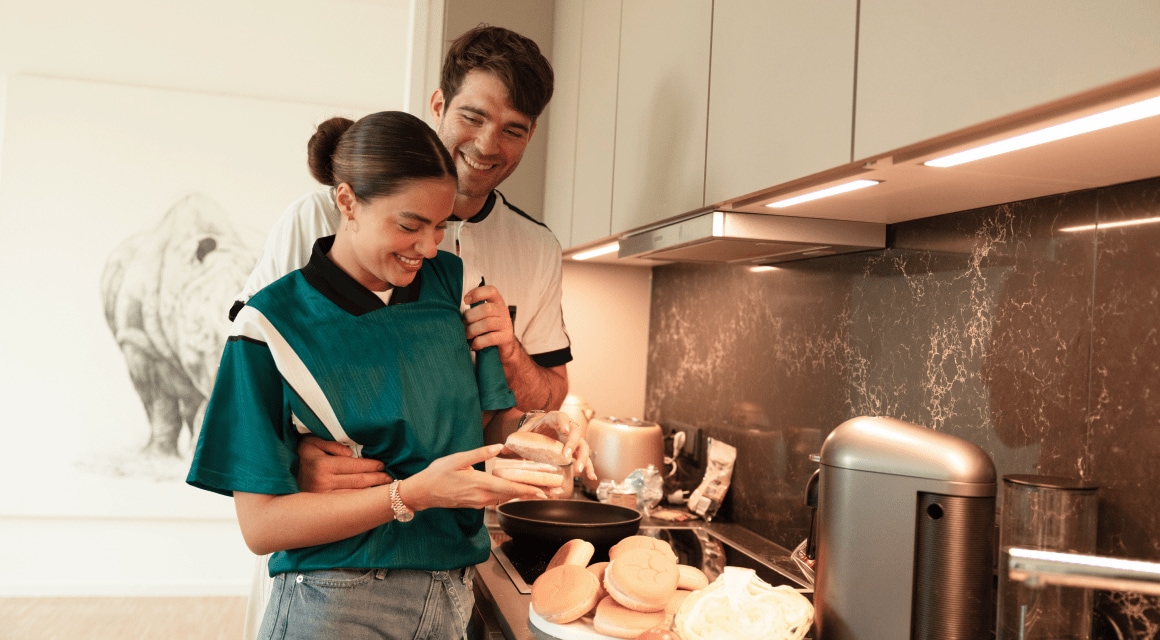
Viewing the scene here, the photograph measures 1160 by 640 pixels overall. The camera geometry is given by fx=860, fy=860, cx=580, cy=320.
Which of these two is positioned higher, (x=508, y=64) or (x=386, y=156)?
(x=508, y=64)

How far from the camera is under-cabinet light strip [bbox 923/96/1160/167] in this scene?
74cm

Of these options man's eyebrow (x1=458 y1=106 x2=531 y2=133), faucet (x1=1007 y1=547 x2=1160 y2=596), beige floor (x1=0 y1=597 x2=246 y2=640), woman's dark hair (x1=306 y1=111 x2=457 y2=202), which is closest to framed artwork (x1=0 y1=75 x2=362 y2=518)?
beige floor (x1=0 y1=597 x2=246 y2=640)

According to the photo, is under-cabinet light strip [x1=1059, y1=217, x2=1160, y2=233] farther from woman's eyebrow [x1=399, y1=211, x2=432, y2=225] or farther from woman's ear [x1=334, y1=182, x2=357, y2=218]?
Answer: woman's ear [x1=334, y1=182, x2=357, y2=218]

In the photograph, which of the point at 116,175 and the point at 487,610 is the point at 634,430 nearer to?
the point at 487,610

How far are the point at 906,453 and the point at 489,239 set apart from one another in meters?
1.02

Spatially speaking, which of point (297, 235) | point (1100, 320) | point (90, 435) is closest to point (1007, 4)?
point (1100, 320)

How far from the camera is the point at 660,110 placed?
164 cm

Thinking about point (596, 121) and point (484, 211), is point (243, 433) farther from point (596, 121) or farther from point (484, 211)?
point (596, 121)

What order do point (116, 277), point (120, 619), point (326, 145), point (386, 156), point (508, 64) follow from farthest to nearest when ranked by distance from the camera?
point (116, 277) < point (120, 619) < point (508, 64) < point (326, 145) < point (386, 156)

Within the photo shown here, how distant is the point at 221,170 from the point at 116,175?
42cm

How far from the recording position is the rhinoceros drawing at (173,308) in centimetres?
368

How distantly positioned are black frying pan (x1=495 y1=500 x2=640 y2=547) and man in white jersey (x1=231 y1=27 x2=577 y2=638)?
9.1 inches

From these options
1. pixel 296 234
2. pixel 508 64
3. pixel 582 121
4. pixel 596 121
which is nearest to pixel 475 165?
pixel 508 64

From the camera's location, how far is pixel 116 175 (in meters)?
3.67
